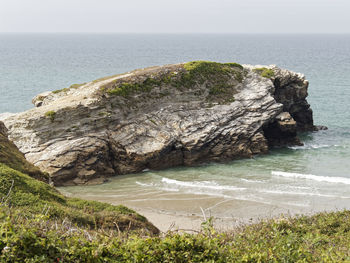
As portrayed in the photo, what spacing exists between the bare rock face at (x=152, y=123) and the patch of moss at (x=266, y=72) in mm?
142

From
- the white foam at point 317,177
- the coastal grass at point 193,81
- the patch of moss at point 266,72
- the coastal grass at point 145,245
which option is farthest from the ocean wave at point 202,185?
→ the patch of moss at point 266,72

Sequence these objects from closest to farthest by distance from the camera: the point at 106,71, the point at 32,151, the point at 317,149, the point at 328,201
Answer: the point at 328,201 → the point at 32,151 → the point at 317,149 → the point at 106,71

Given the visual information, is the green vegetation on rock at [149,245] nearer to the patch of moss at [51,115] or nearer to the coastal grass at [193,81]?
the patch of moss at [51,115]

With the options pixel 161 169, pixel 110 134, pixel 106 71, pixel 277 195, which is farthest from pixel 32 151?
pixel 106 71

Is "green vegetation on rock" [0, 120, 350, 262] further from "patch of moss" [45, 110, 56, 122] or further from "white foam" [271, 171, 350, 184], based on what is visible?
"patch of moss" [45, 110, 56, 122]

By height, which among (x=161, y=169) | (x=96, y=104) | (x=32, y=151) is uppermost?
(x=96, y=104)

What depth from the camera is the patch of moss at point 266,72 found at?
42.7m

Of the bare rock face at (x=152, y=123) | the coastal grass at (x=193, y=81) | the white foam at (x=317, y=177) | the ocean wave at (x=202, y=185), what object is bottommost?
the ocean wave at (x=202, y=185)

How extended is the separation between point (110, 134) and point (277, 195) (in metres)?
14.2

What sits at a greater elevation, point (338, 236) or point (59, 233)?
point (59, 233)

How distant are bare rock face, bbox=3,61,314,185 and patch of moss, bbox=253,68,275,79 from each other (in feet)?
0.47

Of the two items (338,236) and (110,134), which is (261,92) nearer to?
(110,134)

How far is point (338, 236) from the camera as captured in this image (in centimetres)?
1503

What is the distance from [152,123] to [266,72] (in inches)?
617
